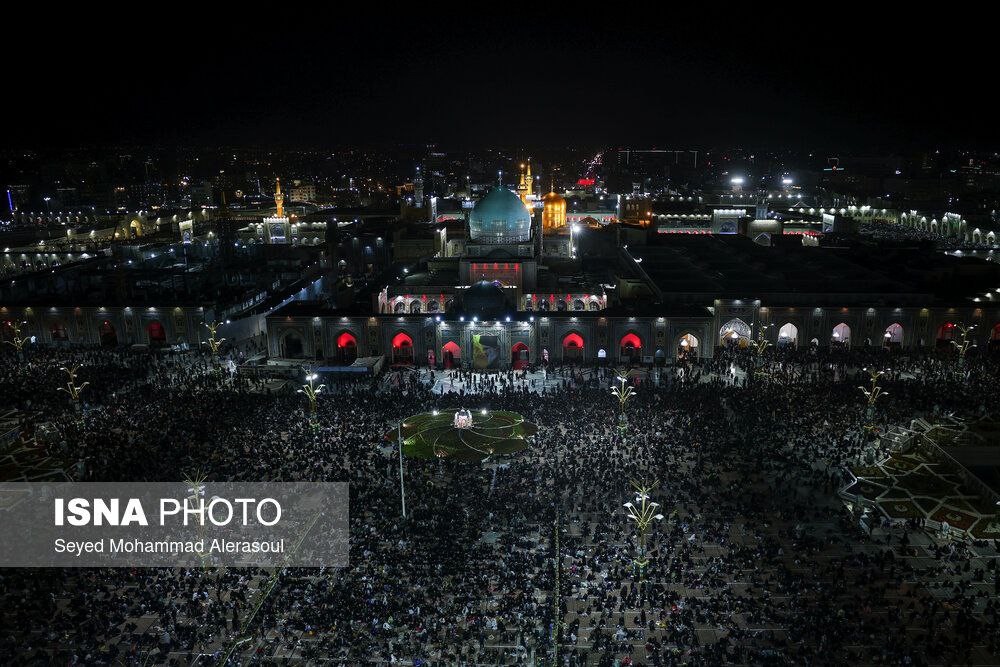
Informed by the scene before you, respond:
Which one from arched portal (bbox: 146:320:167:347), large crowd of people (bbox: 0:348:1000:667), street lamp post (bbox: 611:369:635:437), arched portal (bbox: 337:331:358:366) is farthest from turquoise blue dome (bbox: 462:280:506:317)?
arched portal (bbox: 146:320:167:347)

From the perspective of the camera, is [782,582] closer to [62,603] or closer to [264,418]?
[62,603]

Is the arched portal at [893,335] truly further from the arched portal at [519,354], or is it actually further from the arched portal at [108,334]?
the arched portal at [108,334]

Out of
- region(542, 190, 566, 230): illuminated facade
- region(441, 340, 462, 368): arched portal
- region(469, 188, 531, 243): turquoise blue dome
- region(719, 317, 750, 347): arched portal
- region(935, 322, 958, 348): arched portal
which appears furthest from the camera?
region(542, 190, 566, 230): illuminated facade

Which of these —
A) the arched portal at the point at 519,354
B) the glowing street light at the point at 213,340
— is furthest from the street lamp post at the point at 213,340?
the arched portal at the point at 519,354

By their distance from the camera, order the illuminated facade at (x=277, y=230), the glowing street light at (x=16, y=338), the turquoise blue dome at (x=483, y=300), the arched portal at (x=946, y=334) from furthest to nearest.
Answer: the illuminated facade at (x=277, y=230) → the glowing street light at (x=16, y=338) → the arched portal at (x=946, y=334) → the turquoise blue dome at (x=483, y=300)

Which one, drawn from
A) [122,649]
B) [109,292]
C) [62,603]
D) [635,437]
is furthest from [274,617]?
[109,292]

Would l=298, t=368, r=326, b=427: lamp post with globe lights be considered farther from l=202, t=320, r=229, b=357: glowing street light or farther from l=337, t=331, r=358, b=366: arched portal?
l=202, t=320, r=229, b=357: glowing street light

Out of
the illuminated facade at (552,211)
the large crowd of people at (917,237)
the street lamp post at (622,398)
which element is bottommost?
the street lamp post at (622,398)
